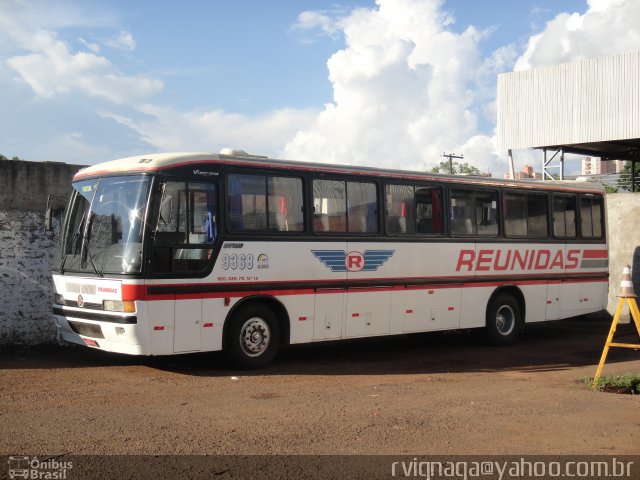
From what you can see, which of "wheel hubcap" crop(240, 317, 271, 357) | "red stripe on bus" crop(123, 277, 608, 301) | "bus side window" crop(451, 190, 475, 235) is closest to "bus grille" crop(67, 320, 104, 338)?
"red stripe on bus" crop(123, 277, 608, 301)

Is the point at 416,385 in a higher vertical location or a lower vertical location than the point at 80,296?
lower

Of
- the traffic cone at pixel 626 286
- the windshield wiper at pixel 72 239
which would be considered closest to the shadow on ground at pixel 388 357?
the windshield wiper at pixel 72 239

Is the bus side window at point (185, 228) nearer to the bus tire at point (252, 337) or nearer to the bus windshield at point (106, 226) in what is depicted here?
the bus windshield at point (106, 226)

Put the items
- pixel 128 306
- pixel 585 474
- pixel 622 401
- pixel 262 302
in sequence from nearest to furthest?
1. pixel 585 474
2. pixel 622 401
3. pixel 128 306
4. pixel 262 302

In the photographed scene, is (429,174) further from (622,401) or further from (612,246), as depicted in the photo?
(612,246)

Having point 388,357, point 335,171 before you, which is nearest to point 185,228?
point 335,171

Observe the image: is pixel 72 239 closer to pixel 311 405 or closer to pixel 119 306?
pixel 119 306

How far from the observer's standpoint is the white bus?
962 cm

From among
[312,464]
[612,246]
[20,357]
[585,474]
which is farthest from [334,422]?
[612,246]

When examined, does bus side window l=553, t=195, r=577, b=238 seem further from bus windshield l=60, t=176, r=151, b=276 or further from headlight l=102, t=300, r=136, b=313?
headlight l=102, t=300, r=136, b=313

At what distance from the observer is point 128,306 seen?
9.35 metres

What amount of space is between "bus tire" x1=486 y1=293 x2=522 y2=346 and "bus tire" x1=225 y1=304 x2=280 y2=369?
530 cm

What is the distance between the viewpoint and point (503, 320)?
14.6 meters

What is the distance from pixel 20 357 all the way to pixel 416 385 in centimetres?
632
